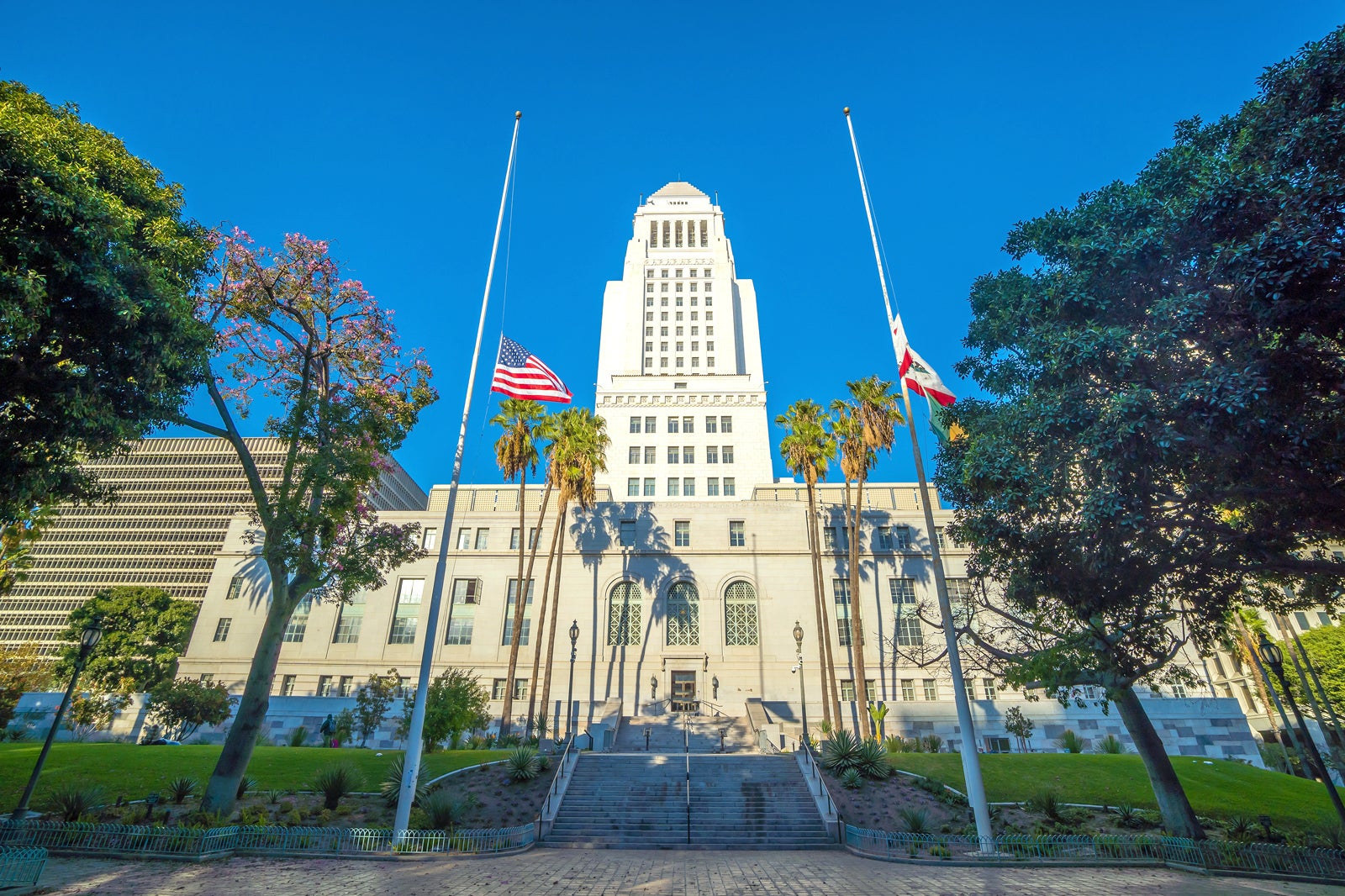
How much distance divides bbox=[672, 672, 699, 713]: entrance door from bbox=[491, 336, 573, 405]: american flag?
2412cm

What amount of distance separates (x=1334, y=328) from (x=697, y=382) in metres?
53.8

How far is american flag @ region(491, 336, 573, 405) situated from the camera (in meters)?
19.6

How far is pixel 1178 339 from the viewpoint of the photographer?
1181 centimetres

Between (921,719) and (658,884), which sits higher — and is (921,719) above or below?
above

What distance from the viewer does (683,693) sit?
3834 cm

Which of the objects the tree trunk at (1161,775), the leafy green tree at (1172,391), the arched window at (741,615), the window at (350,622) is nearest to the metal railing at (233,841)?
the leafy green tree at (1172,391)

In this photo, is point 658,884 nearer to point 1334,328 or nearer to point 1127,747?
point 1334,328

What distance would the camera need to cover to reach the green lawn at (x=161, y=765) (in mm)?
20312

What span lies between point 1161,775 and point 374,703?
100 ft

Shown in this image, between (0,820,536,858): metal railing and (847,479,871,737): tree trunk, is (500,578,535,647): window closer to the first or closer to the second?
(847,479,871,737): tree trunk

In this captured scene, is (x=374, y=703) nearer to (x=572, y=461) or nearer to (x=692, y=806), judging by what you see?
(x=572, y=461)

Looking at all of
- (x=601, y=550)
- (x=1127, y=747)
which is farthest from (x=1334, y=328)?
(x=601, y=550)

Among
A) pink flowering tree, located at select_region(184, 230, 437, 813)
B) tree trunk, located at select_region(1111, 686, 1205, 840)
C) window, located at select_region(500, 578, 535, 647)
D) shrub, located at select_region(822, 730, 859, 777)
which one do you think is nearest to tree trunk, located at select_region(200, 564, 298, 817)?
pink flowering tree, located at select_region(184, 230, 437, 813)

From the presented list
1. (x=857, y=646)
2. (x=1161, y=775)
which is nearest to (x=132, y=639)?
(x=857, y=646)
